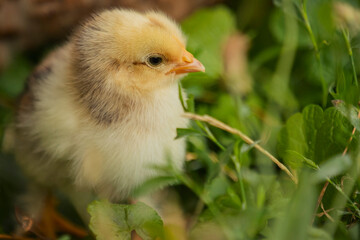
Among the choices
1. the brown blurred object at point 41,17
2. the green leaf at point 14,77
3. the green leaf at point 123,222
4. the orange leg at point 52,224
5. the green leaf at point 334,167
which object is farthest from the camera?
Result: the green leaf at point 14,77

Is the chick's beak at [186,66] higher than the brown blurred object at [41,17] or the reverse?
higher

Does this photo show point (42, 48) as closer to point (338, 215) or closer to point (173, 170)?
point (173, 170)

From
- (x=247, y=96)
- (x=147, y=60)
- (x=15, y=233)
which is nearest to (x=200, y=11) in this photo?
(x=247, y=96)

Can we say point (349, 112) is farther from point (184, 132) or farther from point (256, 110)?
point (256, 110)

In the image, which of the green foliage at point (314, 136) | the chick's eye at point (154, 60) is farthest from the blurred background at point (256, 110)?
the chick's eye at point (154, 60)

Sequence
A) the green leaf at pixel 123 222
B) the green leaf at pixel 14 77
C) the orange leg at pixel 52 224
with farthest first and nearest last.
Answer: the green leaf at pixel 14 77, the orange leg at pixel 52 224, the green leaf at pixel 123 222

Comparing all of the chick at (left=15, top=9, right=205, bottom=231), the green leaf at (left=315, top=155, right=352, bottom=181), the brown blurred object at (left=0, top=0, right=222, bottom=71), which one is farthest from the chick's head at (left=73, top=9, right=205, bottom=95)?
the brown blurred object at (left=0, top=0, right=222, bottom=71)

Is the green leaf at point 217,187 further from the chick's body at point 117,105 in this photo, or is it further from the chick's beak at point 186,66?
the chick's beak at point 186,66

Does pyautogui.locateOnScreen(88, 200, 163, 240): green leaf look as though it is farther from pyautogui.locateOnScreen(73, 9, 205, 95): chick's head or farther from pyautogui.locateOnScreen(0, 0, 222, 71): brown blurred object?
pyautogui.locateOnScreen(0, 0, 222, 71): brown blurred object

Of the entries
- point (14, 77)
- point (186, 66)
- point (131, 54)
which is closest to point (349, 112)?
point (186, 66)
